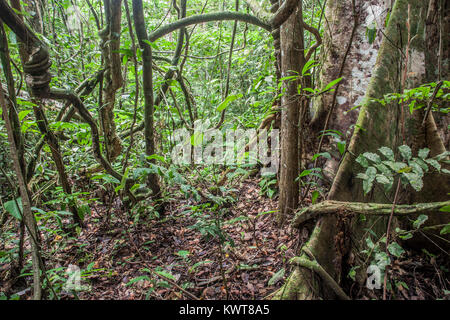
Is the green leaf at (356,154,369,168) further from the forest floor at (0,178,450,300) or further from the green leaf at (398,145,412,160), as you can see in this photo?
the forest floor at (0,178,450,300)

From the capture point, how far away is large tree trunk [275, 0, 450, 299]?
1552 millimetres

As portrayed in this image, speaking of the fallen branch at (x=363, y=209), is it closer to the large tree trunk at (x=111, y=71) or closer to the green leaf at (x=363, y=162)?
the green leaf at (x=363, y=162)

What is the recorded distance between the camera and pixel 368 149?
79.3 inches

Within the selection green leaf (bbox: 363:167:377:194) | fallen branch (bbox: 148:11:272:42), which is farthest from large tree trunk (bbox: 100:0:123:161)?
green leaf (bbox: 363:167:377:194)

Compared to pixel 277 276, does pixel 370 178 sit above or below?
above

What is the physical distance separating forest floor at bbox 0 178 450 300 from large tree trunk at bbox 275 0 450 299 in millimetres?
208

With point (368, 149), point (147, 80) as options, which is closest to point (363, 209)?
point (368, 149)

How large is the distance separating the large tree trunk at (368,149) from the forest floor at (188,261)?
0.68ft

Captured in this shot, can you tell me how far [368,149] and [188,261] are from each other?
1.94 meters

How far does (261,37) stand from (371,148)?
3.45 meters

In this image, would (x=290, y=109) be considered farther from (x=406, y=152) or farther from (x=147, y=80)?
(x=147, y=80)

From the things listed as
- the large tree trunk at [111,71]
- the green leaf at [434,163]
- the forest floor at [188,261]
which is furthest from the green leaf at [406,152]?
the large tree trunk at [111,71]

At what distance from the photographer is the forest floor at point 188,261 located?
6.45 ft
